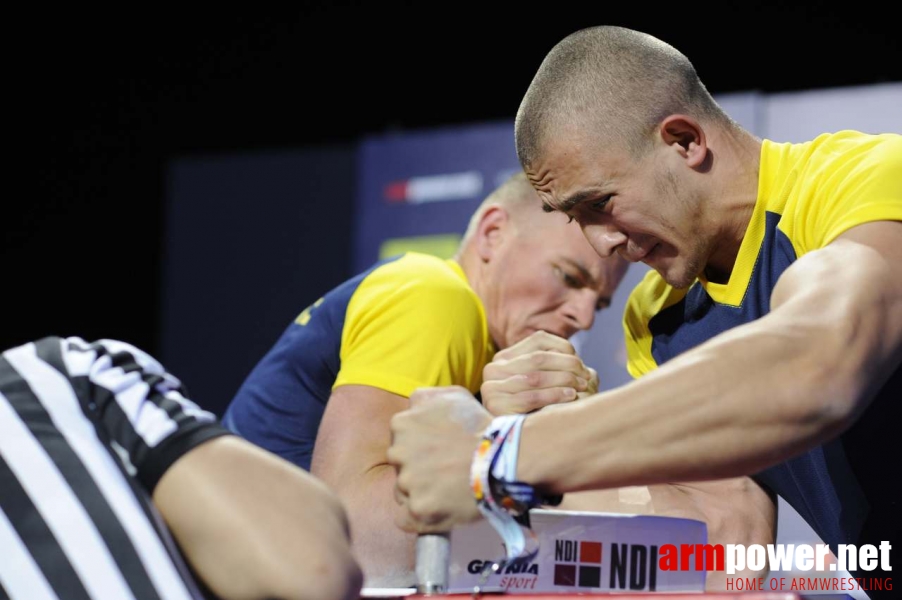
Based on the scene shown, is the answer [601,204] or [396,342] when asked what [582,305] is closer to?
[396,342]

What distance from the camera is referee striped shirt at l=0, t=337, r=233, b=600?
0.85 m

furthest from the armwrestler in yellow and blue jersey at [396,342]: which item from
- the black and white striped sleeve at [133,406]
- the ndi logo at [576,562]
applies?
the black and white striped sleeve at [133,406]

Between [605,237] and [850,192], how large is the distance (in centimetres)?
41

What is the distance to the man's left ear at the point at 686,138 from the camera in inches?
63.2

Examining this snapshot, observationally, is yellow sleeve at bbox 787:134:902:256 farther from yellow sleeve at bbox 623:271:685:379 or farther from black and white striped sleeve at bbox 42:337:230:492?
black and white striped sleeve at bbox 42:337:230:492

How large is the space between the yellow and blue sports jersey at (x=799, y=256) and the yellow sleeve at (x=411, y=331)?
1.29 ft

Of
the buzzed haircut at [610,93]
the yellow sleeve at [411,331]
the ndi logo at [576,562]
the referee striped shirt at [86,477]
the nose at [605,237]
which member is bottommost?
the ndi logo at [576,562]

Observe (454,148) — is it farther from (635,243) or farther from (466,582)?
(466,582)

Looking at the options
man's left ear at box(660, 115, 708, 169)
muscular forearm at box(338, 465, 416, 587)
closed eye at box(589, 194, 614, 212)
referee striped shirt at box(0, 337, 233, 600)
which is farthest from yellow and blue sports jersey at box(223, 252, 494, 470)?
referee striped shirt at box(0, 337, 233, 600)

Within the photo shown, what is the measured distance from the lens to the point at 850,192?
134cm

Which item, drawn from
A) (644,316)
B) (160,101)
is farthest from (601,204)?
(160,101)

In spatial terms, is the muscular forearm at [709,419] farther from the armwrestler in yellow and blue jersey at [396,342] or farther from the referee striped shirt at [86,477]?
the armwrestler in yellow and blue jersey at [396,342]

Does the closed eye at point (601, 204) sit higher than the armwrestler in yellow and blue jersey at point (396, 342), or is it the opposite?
the closed eye at point (601, 204)

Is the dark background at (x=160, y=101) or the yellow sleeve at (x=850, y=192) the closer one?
the yellow sleeve at (x=850, y=192)
